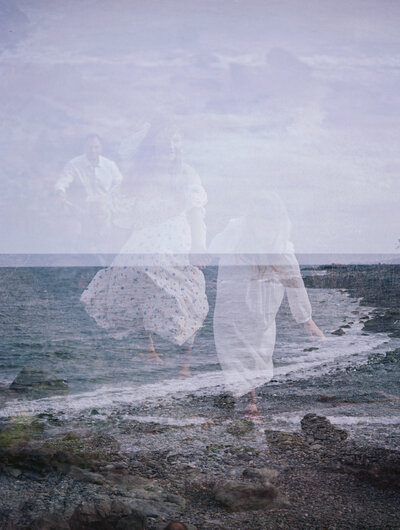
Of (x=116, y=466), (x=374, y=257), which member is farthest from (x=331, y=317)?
(x=116, y=466)

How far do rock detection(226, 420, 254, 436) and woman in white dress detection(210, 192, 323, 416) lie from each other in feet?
0.32

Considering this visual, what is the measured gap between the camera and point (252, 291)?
182 centimetres

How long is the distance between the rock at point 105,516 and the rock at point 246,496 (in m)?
0.22

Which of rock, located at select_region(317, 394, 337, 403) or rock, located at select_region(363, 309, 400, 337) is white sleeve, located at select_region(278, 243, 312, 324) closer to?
rock, located at select_region(317, 394, 337, 403)

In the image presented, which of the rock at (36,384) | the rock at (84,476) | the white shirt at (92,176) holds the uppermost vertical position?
the white shirt at (92,176)

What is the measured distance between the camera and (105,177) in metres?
1.97

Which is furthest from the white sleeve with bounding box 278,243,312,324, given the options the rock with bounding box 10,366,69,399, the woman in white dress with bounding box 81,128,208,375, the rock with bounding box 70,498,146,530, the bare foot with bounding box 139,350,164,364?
the rock with bounding box 10,366,69,399

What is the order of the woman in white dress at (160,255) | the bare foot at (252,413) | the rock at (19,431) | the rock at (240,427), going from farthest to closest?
the woman in white dress at (160,255) < the bare foot at (252,413) < the rock at (240,427) < the rock at (19,431)

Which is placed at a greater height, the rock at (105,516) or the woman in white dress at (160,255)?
the woman in white dress at (160,255)

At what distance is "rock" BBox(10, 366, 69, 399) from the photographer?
2291mm

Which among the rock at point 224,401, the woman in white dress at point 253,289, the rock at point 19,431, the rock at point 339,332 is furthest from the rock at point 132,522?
the rock at point 339,332

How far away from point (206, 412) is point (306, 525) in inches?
35.2

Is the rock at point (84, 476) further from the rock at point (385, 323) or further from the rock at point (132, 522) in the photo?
the rock at point (385, 323)

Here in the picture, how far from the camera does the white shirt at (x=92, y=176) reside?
1950mm
